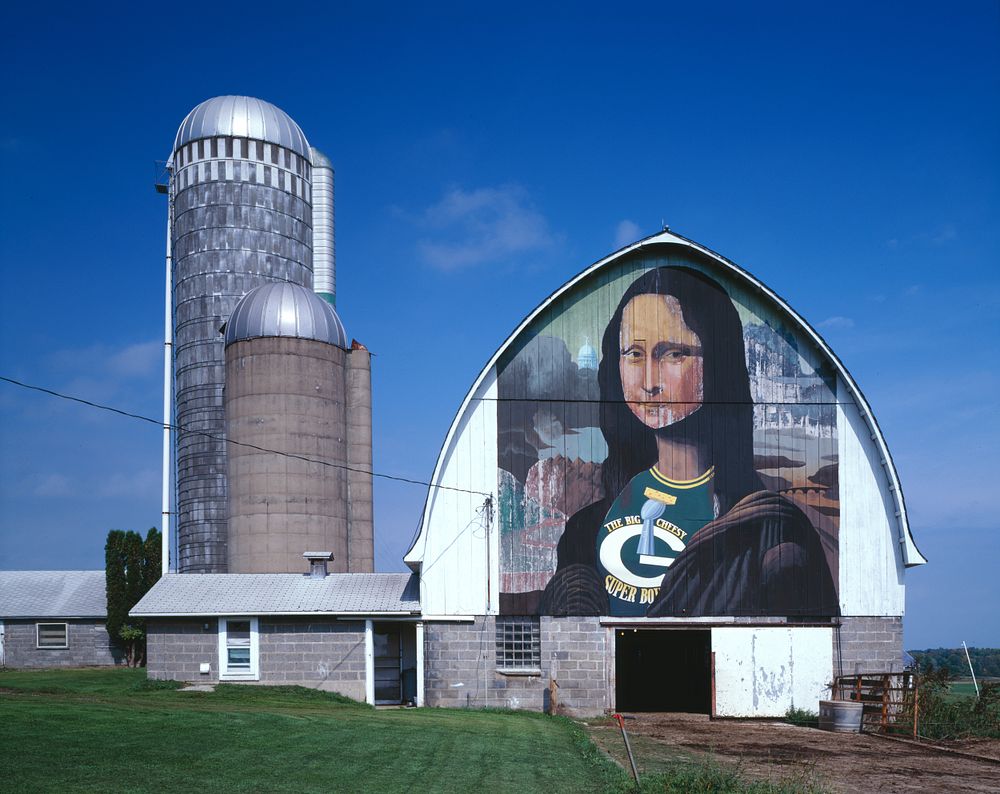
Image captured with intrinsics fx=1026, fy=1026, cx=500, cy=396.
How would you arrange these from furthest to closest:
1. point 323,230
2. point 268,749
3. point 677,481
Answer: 1. point 323,230
2. point 677,481
3. point 268,749

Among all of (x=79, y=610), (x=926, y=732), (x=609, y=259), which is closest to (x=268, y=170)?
(x=79, y=610)

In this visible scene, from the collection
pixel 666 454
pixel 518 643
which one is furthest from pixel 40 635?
pixel 666 454

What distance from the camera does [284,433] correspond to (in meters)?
38.5

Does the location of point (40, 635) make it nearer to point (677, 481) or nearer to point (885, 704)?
point (677, 481)

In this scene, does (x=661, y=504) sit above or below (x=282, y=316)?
below

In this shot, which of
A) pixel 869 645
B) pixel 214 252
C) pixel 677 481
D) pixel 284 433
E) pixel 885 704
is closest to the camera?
pixel 885 704

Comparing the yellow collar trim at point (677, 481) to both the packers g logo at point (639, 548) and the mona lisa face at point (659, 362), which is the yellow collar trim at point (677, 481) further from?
the mona lisa face at point (659, 362)

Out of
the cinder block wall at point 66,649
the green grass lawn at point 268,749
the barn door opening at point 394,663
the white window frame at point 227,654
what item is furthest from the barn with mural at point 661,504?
the cinder block wall at point 66,649

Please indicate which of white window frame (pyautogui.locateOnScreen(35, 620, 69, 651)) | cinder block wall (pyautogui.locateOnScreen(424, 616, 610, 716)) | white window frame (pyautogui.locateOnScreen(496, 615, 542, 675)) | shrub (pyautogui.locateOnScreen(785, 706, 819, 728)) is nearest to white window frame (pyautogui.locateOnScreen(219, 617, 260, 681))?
cinder block wall (pyautogui.locateOnScreen(424, 616, 610, 716))

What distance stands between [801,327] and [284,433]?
20.0 meters

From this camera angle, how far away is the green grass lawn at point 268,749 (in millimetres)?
13125

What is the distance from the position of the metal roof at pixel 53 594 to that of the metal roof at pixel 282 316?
500 inches

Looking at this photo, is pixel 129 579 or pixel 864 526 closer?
pixel 864 526

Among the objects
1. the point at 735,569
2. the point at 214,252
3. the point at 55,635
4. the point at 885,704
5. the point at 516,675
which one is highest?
the point at 214,252
